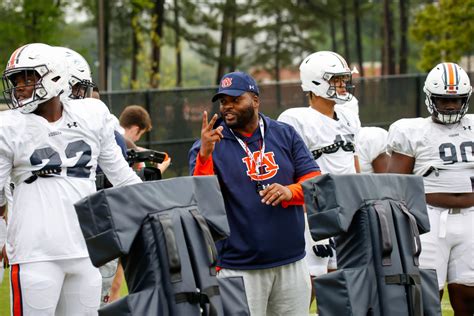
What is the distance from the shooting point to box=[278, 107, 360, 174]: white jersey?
25.8 ft

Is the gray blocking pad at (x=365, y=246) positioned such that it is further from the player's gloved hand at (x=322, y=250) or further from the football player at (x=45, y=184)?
the player's gloved hand at (x=322, y=250)

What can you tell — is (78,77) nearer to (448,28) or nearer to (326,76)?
(326,76)

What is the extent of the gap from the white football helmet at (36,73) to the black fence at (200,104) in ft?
34.3

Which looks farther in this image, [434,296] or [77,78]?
[77,78]

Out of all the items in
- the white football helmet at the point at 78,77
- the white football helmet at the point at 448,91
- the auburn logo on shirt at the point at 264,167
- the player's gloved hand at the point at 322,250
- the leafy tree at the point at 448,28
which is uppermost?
the leafy tree at the point at 448,28

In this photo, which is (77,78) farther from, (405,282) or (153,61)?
(153,61)

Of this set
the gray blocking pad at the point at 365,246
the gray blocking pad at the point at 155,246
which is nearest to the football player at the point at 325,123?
the gray blocking pad at the point at 365,246

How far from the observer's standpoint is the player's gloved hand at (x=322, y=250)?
7.92 meters

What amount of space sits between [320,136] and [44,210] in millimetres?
2598

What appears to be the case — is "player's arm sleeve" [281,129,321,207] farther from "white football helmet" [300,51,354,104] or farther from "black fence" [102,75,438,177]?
"black fence" [102,75,438,177]

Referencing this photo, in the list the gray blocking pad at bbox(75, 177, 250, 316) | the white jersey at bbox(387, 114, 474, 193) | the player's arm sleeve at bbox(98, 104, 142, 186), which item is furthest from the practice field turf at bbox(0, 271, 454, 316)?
the gray blocking pad at bbox(75, 177, 250, 316)

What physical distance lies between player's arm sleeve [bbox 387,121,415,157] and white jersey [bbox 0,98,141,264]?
2.47 meters

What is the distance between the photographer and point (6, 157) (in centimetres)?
582

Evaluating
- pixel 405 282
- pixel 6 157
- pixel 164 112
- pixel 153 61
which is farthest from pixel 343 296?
pixel 153 61
